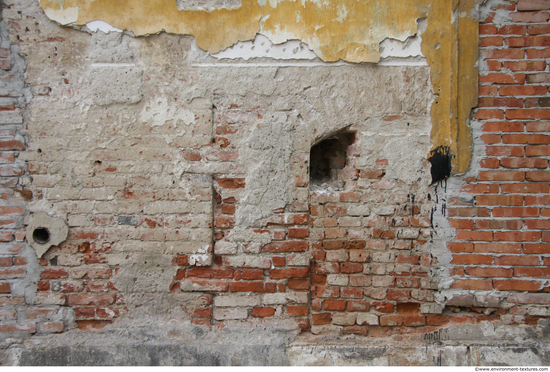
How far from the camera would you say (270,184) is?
1.96 metres

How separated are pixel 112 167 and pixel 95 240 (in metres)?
0.47

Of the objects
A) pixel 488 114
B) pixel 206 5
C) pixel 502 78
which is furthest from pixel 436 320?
pixel 206 5

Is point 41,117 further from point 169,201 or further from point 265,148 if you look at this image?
point 265,148

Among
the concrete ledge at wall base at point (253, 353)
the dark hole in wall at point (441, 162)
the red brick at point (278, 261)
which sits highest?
the dark hole in wall at point (441, 162)

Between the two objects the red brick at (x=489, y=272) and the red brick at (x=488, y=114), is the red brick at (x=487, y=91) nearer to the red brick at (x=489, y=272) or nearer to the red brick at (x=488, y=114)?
the red brick at (x=488, y=114)

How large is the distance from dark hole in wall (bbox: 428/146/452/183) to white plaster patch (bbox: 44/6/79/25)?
2334mm

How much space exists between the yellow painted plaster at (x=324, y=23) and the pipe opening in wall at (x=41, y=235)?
1.28 m

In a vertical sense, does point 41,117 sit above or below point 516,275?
above

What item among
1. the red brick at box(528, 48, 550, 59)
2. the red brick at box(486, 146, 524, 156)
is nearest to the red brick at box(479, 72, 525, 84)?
the red brick at box(528, 48, 550, 59)

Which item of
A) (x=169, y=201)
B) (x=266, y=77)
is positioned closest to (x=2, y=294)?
(x=169, y=201)

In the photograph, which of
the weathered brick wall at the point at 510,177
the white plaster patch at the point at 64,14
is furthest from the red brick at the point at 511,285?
the white plaster patch at the point at 64,14

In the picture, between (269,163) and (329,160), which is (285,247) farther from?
(329,160)

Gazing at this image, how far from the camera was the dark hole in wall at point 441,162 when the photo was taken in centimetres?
195

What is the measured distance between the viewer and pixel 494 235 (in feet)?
6.42
